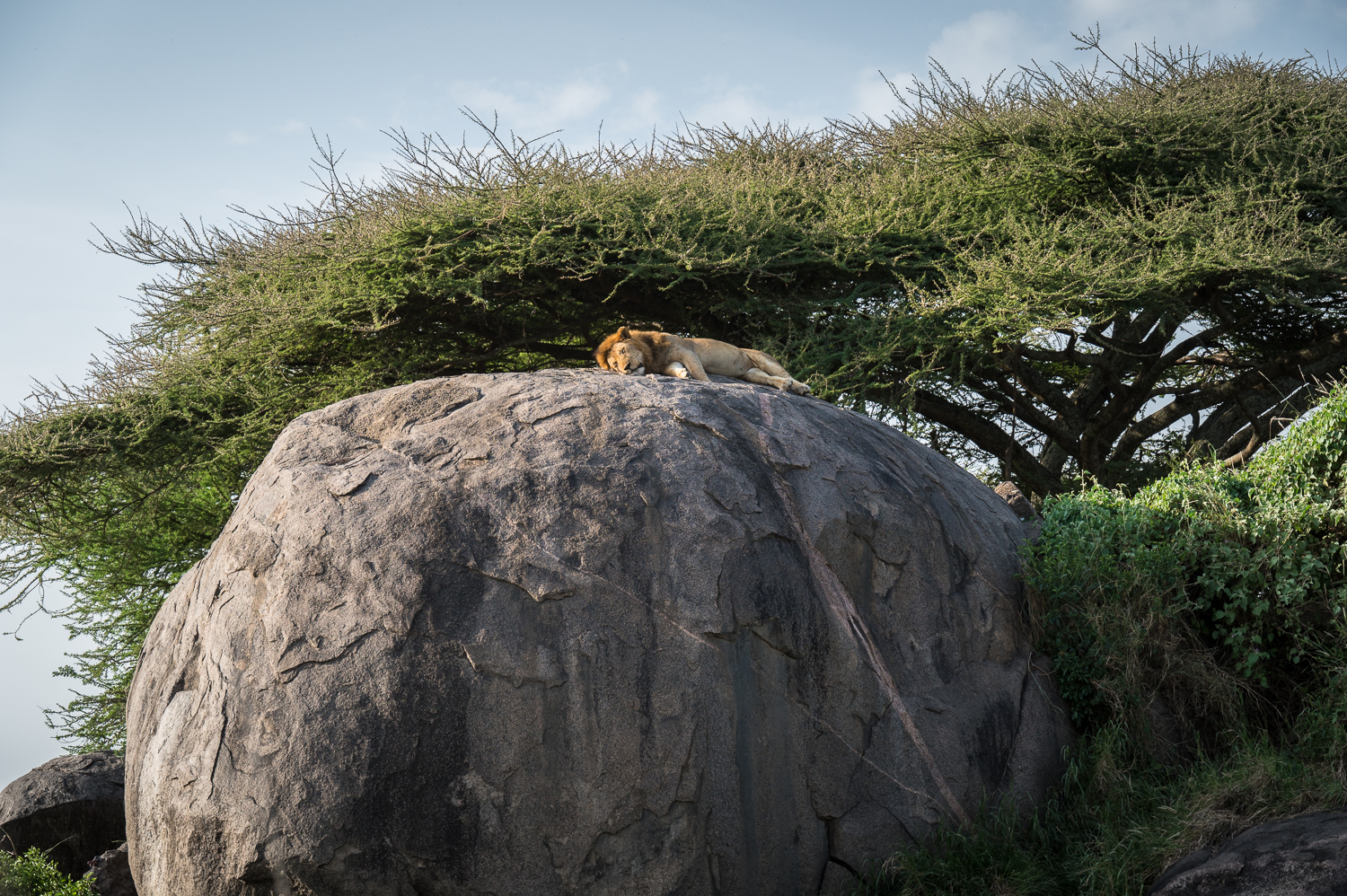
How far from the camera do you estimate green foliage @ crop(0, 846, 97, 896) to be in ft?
20.5

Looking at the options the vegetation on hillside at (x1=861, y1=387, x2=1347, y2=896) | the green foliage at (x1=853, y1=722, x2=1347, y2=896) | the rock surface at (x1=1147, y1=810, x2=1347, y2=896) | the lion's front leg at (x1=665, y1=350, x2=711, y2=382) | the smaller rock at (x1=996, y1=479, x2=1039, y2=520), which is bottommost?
the rock surface at (x1=1147, y1=810, x2=1347, y2=896)

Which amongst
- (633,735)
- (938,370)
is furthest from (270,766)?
(938,370)

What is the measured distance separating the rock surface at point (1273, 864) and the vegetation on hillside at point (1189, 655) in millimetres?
247

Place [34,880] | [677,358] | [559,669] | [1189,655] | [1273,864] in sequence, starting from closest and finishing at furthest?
[1273,864], [559,669], [1189,655], [34,880], [677,358]

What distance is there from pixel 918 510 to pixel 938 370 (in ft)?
21.0

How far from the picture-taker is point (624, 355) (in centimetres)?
639

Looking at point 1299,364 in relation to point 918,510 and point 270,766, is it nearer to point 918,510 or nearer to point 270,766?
point 918,510

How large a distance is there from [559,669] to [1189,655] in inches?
→ 152

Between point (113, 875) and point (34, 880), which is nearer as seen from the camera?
point (113, 875)

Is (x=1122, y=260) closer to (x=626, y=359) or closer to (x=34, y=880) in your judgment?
(x=626, y=359)

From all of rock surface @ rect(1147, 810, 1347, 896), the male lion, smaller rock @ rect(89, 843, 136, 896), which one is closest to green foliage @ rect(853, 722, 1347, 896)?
rock surface @ rect(1147, 810, 1347, 896)

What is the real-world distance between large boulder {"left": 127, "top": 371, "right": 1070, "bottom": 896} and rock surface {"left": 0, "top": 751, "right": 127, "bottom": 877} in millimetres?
2694

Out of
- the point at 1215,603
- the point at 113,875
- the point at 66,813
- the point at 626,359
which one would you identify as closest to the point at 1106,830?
the point at 1215,603

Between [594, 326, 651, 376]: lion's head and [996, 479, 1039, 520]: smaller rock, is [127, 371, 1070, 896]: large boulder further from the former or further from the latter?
[996, 479, 1039, 520]: smaller rock
